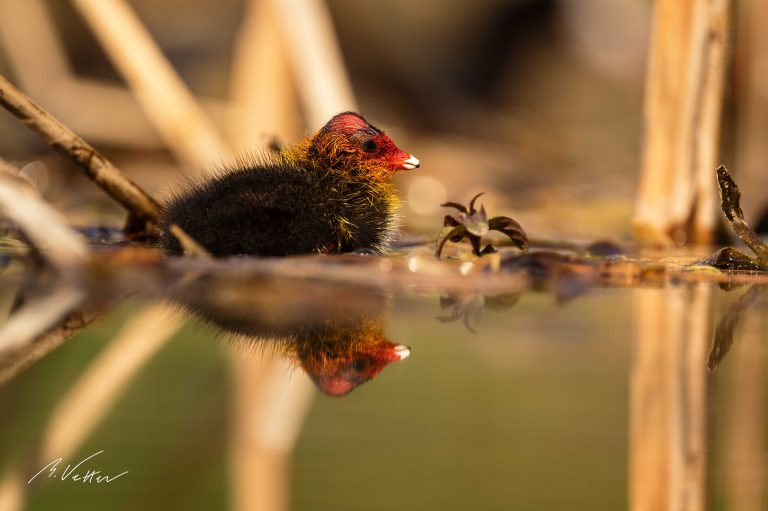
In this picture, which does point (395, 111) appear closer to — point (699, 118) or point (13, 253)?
point (699, 118)

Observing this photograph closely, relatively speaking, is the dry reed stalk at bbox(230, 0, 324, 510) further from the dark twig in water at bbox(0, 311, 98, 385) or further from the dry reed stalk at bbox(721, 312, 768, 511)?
the dry reed stalk at bbox(721, 312, 768, 511)

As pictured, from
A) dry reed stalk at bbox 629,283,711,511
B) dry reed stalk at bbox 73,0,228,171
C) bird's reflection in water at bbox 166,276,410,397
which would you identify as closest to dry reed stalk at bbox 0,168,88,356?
bird's reflection in water at bbox 166,276,410,397

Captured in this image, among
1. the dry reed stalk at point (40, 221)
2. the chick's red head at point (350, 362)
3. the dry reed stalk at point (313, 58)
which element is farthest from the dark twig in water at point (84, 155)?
the dry reed stalk at point (313, 58)

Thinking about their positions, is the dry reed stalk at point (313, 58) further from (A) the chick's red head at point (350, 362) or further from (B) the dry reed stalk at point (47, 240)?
(A) the chick's red head at point (350, 362)

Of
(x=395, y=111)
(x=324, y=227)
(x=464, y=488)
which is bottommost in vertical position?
(x=464, y=488)

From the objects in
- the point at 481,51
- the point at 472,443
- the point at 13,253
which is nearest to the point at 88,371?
the point at 472,443

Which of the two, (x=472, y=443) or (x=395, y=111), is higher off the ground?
(x=395, y=111)

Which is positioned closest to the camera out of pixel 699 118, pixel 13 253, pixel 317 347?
pixel 317 347
